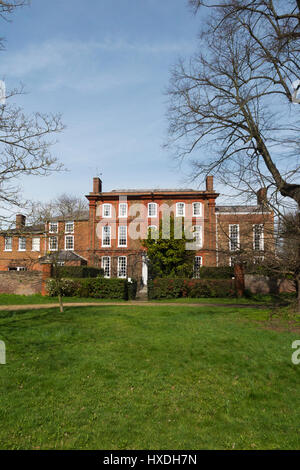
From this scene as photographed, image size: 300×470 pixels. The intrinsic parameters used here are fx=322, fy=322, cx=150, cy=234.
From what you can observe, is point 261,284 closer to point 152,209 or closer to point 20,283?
point 152,209

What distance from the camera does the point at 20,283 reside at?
21047 mm

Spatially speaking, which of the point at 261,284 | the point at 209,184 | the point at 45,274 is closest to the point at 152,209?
the point at 209,184

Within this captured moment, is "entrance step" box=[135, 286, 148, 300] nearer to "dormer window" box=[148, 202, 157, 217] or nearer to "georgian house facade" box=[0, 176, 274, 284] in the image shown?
"georgian house facade" box=[0, 176, 274, 284]

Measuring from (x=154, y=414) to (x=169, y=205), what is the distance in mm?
27600

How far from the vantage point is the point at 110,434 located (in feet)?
13.2

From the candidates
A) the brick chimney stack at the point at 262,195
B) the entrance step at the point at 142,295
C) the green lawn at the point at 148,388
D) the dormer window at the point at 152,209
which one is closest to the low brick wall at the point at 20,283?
the entrance step at the point at 142,295

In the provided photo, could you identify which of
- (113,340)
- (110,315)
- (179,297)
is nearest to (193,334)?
(113,340)

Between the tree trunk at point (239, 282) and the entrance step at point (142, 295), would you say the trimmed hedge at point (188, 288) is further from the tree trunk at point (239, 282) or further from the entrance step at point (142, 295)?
the entrance step at point (142, 295)

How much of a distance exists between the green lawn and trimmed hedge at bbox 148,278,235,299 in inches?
426

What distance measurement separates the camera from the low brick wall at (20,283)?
68.1 feet

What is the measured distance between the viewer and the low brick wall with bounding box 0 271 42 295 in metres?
20.8

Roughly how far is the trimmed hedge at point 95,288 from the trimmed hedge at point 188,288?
1.64 m
